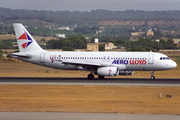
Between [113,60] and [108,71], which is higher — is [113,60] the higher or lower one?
the higher one

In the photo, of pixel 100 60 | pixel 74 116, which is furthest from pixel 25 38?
pixel 74 116

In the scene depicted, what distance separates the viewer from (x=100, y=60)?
4506cm

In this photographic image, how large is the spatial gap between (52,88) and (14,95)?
475 cm

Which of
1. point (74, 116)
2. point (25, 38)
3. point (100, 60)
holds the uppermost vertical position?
point (25, 38)

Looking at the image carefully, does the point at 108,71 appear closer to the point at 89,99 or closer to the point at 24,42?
the point at 24,42

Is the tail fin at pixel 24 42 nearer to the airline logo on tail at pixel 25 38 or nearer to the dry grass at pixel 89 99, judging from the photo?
the airline logo on tail at pixel 25 38

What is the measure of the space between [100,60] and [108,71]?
2735 mm

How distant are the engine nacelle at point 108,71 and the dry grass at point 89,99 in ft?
20.2

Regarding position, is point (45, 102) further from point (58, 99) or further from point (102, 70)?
point (102, 70)

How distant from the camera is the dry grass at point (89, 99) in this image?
25.7m

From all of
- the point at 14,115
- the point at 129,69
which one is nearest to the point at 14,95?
the point at 14,115

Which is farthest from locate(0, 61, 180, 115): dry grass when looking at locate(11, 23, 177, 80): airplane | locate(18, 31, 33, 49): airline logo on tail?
locate(18, 31, 33, 49): airline logo on tail

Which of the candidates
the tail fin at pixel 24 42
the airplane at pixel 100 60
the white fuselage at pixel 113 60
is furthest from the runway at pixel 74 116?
the tail fin at pixel 24 42

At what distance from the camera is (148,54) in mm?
44750
